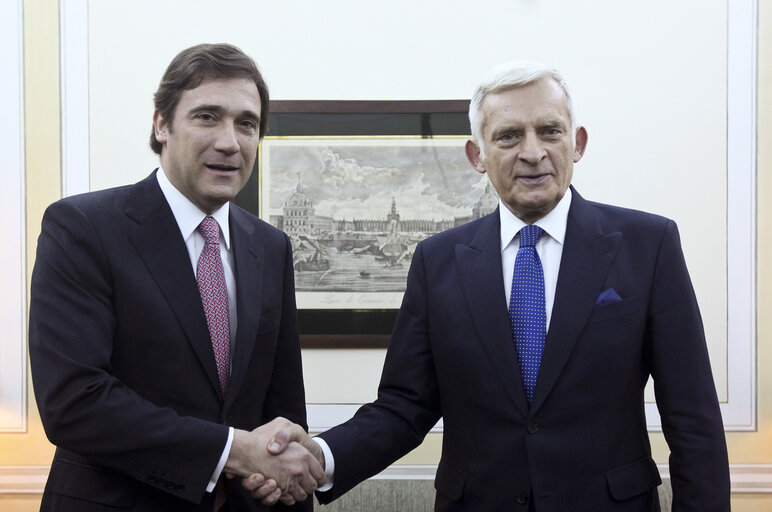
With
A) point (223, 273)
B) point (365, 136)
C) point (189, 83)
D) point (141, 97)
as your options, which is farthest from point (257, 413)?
point (141, 97)

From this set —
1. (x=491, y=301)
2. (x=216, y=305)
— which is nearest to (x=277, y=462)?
(x=216, y=305)

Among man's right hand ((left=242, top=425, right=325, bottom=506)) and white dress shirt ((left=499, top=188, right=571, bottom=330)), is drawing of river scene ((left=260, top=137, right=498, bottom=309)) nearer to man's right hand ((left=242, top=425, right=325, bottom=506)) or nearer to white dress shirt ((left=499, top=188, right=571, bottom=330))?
man's right hand ((left=242, top=425, right=325, bottom=506))

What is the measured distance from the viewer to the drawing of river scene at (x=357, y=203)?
3119mm

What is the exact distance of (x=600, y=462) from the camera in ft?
5.32

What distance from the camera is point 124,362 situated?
166cm

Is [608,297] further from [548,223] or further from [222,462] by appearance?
[222,462]

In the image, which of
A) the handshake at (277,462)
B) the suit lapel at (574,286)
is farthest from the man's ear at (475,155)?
the handshake at (277,462)

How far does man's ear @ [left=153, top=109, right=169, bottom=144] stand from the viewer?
1.85m

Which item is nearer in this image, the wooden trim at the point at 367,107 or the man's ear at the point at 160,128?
the man's ear at the point at 160,128

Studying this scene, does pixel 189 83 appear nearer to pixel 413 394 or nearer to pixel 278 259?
pixel 278 259

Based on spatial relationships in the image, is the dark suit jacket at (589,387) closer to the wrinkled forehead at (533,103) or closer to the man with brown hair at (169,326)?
the wrinkled forehead at (533,103)

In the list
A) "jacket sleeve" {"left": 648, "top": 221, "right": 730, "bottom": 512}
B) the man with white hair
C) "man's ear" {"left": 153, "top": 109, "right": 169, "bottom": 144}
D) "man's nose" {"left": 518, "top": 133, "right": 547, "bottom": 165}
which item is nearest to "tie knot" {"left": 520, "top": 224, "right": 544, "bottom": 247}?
the man with white hair

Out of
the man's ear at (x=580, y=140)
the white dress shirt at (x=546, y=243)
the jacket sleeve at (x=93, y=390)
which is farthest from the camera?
the man's ear at (x=580, y=140)

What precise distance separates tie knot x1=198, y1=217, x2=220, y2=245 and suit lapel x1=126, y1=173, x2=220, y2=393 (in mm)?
78
